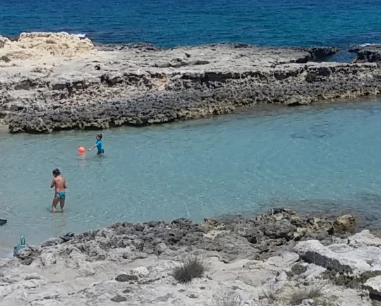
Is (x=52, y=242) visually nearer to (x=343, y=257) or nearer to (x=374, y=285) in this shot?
(x=343, y=257)

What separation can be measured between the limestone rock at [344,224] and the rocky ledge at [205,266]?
2 centimetres

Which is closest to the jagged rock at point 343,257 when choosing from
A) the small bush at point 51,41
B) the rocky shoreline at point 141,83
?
the rocky shoreline at point 141,83

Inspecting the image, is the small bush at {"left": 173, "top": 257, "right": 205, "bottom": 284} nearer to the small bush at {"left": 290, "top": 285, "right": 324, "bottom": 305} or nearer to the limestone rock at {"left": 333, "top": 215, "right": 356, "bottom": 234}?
the small bush at {"left": 290, "top": 285, "right": 324, "bottom": 305}

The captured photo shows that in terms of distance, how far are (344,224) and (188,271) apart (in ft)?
18.9

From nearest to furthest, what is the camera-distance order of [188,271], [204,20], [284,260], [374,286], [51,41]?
[374,286]
[188,271]
[284,260]
[51,41]
[204,20]

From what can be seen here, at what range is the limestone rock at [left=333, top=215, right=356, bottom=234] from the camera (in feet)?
53.4

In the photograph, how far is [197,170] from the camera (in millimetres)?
21469

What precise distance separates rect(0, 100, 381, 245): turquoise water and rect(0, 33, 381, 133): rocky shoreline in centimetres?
96

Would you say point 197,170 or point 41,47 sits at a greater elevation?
point 41,47

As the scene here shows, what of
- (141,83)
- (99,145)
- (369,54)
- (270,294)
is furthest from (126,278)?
(369,54)

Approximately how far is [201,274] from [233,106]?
691 inches

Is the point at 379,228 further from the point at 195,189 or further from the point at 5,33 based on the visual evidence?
the point at 5,33

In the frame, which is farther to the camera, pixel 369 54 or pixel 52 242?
pixel 369 54

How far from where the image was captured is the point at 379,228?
16.8m
